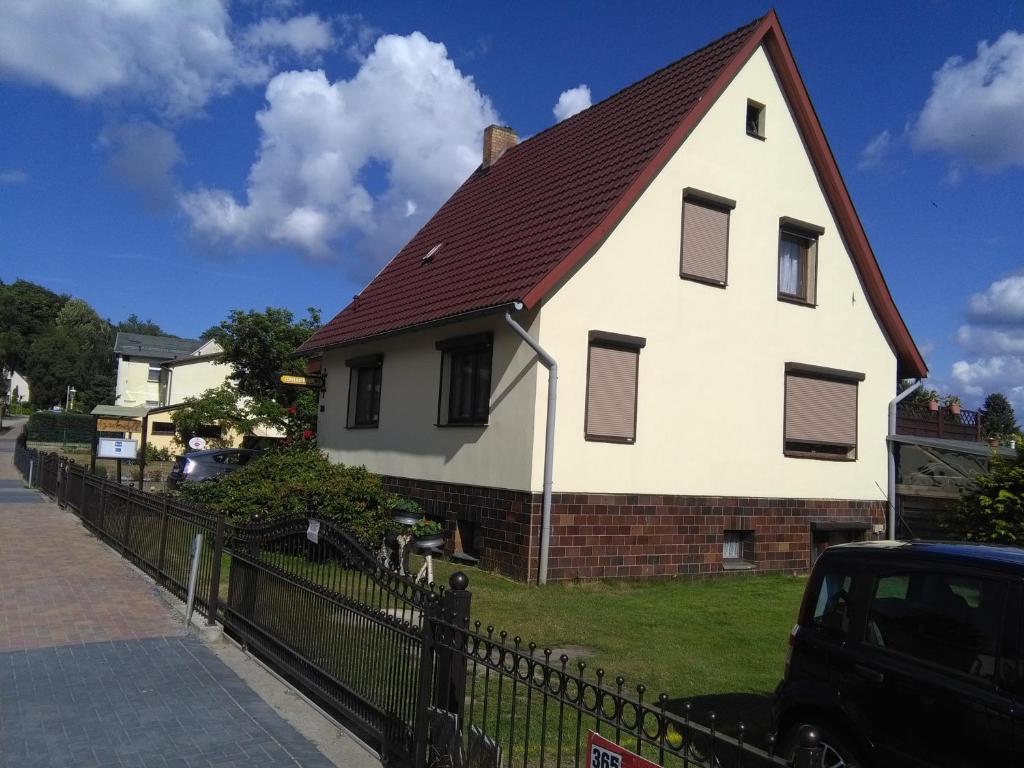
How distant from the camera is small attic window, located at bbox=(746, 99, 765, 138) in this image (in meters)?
15.2

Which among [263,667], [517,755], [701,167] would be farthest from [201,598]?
[701,167]

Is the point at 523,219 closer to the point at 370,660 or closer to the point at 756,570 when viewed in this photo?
the point at 756,570

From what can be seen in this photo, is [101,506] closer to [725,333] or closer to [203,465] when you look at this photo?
[203,465]

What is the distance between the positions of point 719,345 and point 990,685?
1072cm

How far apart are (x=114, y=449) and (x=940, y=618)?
20.0 m

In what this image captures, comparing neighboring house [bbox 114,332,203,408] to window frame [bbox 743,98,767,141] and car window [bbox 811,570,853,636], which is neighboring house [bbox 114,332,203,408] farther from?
car window [bbox 811,570,853,636]

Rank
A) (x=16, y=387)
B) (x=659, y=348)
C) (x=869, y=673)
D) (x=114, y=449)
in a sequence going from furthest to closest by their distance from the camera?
(x=16, y=387) < (x=114, y=449) < (x=659, y=348) < (x=869, y=673)

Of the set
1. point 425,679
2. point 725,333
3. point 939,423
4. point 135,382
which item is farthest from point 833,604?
point 135,382

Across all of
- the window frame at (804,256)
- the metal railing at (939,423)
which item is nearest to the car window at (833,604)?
the window frame at (804,256)

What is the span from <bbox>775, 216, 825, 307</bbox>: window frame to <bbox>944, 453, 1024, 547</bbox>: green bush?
4.29 m

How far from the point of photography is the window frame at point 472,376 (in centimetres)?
1346

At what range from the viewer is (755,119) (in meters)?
15.5

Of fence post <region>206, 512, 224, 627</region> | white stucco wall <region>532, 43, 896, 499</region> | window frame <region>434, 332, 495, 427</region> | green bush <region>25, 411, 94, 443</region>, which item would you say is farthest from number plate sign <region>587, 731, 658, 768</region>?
green bush <region>25, 411, 94, 443</region>

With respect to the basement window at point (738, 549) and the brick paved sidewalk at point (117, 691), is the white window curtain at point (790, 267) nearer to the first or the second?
the basement window at point (738, 549)
